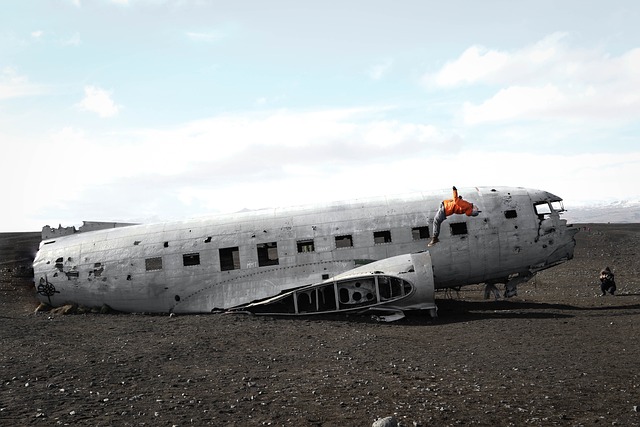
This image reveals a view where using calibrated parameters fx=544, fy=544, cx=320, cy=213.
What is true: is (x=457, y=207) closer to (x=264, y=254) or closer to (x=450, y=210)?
(x=450, y=210)

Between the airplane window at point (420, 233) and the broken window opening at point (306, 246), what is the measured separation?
421cm

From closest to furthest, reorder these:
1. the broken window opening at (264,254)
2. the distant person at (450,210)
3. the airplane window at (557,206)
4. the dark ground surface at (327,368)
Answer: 1. the dark ground surface at (327,368)
2. the distant person at (450,210)
3. the broken window opening at (264,254)
4. the airplane window at (557,206)

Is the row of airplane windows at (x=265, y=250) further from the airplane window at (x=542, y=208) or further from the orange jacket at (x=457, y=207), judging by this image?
the airplane window at (x=542, y=208)

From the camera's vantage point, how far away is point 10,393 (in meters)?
12.4

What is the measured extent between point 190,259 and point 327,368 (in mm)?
10804

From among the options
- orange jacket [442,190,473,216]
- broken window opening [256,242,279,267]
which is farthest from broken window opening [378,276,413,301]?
broken window opening [256,242,279,267]

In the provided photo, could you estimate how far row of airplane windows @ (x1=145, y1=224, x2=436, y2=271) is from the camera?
22562 millimetres

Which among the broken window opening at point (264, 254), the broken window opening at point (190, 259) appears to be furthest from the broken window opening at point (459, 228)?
the broken window opening at point (190, 259)

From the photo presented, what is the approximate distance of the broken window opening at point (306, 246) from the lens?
22.8 metres

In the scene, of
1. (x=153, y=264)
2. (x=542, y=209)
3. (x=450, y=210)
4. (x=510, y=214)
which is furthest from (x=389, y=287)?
(x=153, y=264)

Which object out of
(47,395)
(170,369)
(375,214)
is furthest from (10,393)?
(375,214)

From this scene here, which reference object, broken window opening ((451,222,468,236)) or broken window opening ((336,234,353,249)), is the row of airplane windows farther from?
broken window opening ((451,222,468,236))

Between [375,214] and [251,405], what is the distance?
1270 centimetres

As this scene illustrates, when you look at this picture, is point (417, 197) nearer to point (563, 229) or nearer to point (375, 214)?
point (375, 214)
